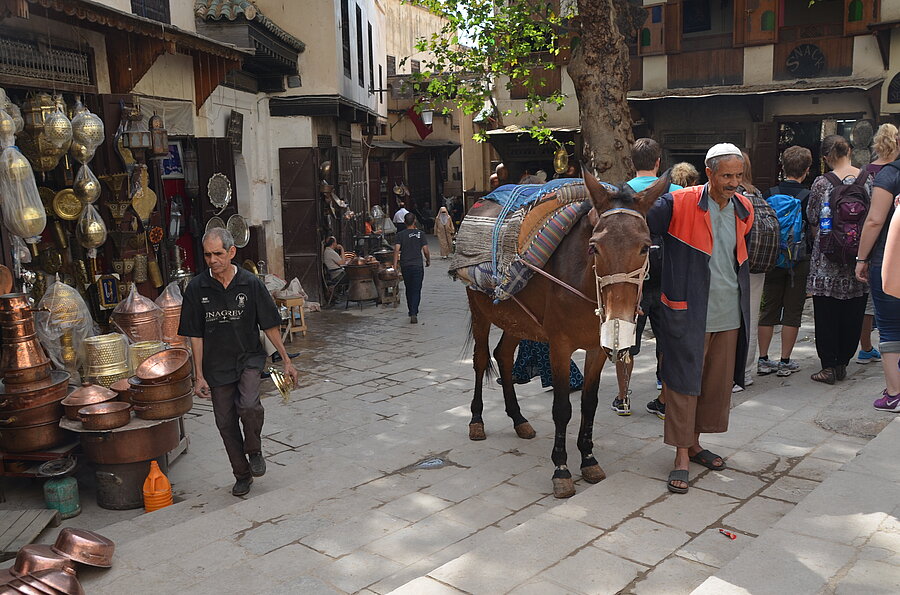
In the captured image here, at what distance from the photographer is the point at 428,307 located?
14.3 meters

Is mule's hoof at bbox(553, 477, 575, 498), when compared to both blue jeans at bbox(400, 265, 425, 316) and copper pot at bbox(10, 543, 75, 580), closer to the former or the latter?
copper pot at bbox(10, 543, 75, 580)

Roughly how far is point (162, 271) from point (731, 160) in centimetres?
718

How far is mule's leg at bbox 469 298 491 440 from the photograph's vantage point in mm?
6486

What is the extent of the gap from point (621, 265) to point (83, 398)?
13.3 feet

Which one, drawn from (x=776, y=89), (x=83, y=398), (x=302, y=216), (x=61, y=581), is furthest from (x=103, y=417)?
(x=776, y=89)

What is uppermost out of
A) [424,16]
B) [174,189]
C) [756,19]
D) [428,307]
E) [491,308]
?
[424,16]

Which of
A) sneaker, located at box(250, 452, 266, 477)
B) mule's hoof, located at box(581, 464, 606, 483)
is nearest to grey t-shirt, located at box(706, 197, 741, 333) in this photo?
mule's hoof, located at box(581, 464, 606, 483)

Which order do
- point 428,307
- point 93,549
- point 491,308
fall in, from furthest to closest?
point 428,307, point 491,308, point 93,549

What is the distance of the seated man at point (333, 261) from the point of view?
14273mm

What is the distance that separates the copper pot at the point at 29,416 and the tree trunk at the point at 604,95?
24.6 ft

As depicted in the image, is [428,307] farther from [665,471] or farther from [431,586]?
[431,586]

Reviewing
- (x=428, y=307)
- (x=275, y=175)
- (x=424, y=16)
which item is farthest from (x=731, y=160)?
(x=424, y=16)

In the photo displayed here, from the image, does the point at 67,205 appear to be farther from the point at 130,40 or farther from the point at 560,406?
the point at 560,406

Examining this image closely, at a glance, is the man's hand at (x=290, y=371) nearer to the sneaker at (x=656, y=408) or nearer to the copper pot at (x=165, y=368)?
the copper pot at (x=165, y=368)
